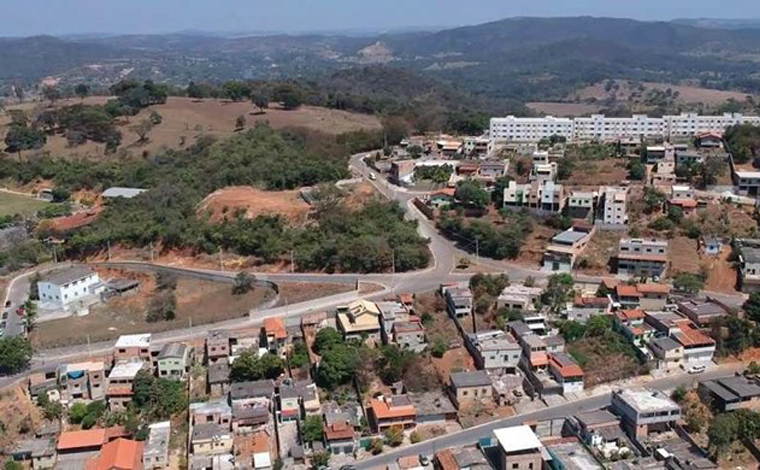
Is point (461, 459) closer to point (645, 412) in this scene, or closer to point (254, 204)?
point (645, 412)

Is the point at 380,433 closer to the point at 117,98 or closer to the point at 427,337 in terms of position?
the point at 427,337

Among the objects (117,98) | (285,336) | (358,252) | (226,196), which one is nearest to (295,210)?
(226,196)

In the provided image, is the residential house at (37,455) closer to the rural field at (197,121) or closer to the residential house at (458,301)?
the residential house at (458,301)

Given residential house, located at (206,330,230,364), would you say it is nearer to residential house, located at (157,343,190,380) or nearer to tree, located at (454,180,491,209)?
residential house, located at (157,343,190,380)

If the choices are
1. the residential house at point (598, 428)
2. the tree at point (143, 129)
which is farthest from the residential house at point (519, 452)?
the tree at point (143, 129)

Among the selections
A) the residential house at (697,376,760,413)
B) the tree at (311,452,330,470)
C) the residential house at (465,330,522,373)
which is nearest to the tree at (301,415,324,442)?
the tree at (311,452,330,470)
